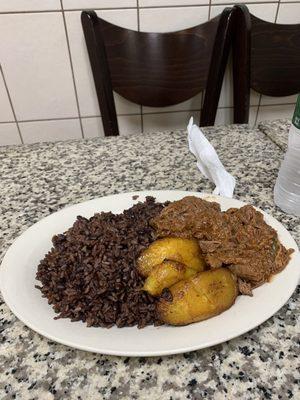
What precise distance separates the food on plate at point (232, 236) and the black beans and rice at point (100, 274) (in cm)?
6

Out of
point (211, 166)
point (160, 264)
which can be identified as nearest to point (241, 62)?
point (211, 166)

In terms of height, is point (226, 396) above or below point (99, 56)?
below

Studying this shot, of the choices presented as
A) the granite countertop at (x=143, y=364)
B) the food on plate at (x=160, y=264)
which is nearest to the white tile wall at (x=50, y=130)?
the granite countertop at (x=143, y=364)

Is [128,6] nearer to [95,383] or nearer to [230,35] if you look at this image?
[230,35]

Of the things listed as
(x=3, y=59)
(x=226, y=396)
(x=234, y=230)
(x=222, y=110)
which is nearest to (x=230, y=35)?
(x=222, y=110)

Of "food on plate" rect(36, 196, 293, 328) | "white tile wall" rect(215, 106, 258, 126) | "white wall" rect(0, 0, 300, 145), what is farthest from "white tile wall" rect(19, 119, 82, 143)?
"food on plate" rect(36, 196, 293, 328)

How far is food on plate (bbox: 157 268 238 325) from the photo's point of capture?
56 centimetres

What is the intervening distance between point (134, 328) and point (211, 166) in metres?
0.58

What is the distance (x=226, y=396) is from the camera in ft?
1.74

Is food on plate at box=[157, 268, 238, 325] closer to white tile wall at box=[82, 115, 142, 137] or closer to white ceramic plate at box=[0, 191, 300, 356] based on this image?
white ceramic plate at box=[0, 191, 300, 356]

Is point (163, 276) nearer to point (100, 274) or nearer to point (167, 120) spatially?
point (100, 274)

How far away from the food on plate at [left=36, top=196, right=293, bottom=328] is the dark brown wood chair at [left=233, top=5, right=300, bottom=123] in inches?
42.7

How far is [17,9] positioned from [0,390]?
1.58 metres

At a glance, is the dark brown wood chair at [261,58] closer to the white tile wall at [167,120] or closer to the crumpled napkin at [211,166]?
the white tile wall at [167,120]
